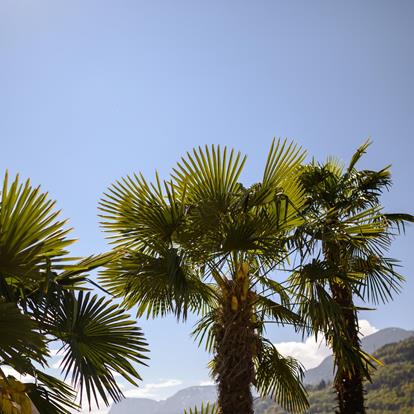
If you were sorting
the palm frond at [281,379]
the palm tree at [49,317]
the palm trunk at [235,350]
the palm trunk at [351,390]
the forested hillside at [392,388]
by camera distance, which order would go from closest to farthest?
the palm tree at [49,317] → the palm trunk at [235,350] → the palm frond at [281,379] → the palm trunk at [351,390] → the forested hillside at [392,388]

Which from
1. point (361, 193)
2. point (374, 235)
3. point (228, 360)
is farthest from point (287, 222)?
point (361, 193)

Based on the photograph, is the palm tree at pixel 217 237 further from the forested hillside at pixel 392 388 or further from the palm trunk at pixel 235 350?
the forested hillside at pixel 392 388

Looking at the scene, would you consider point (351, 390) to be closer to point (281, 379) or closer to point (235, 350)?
point (281, 379)

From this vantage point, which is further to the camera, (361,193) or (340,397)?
(361,193)

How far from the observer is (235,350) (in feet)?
24.3

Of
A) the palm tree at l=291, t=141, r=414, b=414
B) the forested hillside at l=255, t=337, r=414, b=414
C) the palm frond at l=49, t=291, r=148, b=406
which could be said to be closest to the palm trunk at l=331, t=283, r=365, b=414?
the palm tree at l=291, t=141, r=414, b=414

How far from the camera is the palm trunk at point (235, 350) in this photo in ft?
23.8

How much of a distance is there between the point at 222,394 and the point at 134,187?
127 inches

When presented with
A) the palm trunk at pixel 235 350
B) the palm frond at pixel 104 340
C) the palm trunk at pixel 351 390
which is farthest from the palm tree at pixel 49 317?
the palm trunk at pixel 351 390

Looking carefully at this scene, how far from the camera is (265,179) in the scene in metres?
7.97

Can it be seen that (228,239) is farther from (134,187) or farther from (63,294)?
(63,294)

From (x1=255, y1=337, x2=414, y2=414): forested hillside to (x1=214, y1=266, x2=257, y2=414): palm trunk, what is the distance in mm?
99207

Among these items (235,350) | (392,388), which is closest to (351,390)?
(235,350)

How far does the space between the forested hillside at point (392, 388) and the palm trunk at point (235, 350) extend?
99.2 m
